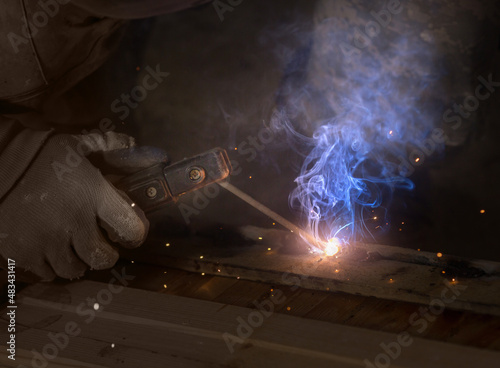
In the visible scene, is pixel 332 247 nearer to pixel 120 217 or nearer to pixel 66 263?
pixel 120 217

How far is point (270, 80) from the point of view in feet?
8.47

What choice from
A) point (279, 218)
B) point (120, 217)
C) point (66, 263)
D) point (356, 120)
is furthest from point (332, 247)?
point (66, 263)

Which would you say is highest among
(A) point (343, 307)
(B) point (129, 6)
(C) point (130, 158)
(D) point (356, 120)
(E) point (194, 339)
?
(B) point (129, 6)

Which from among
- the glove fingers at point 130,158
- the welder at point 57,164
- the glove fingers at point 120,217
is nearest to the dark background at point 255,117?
the welder at point 57,164

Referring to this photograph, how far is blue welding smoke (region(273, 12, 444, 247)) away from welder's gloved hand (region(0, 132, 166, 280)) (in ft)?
3.40

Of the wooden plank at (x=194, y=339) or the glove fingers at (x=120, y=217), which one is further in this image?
the glove fingers at (x=120, y=217)

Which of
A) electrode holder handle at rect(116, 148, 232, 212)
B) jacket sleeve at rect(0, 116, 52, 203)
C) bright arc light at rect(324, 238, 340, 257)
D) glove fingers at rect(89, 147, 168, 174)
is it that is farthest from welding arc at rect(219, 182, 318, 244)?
jacket sleeve at rect(0, 116, 52, 203)

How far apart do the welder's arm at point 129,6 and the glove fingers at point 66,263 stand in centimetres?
106

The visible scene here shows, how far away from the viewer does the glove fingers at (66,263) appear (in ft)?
6.43

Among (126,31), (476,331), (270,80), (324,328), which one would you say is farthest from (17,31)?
(476,331)

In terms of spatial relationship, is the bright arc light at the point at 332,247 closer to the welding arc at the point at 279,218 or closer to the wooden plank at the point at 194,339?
the welding arc at the point at 279,218

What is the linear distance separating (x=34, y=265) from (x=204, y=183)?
0.82 metres

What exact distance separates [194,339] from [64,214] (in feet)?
2.42

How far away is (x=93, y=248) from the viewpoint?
1962mm
